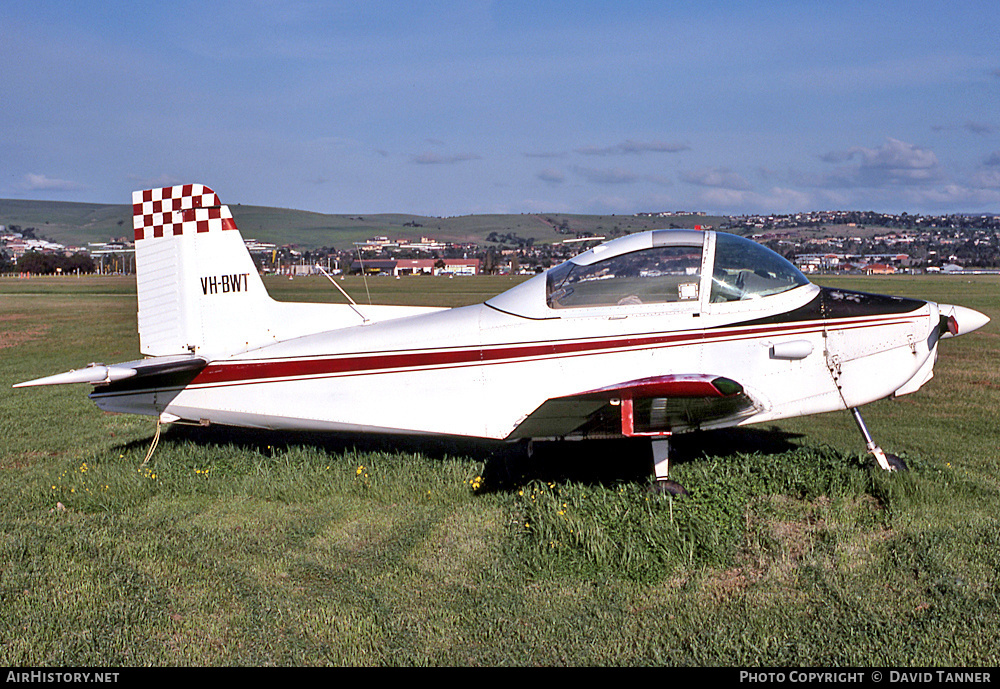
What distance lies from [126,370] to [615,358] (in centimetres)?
420

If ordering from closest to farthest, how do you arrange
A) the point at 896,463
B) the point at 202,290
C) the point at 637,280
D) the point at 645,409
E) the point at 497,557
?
the point at 497,557 → the point at 645,409 → the point at 637,280 → the point at 896,463 → the point at 202,290

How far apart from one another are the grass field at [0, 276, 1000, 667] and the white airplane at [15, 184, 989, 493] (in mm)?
591

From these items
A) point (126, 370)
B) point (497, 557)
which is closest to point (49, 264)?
point (126, 370)

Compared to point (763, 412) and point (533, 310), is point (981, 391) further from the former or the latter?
point (533, 310)

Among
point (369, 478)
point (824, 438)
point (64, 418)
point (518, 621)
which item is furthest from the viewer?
point (64, 418)

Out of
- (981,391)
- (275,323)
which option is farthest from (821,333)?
(981,391)

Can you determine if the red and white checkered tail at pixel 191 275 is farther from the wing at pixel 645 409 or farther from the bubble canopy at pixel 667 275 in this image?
the wing at pixel 645 409

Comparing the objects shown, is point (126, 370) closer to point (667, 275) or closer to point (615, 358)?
point (615, 358)

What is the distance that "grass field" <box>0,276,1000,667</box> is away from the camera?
4.14 metres

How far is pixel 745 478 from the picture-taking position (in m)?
6.39

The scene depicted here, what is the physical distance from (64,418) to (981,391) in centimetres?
1369

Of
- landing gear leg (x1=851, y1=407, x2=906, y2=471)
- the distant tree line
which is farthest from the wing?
the distant tree line

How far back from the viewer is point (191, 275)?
738 centimetres

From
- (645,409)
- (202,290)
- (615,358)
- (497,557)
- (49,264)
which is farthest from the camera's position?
(49,264)
